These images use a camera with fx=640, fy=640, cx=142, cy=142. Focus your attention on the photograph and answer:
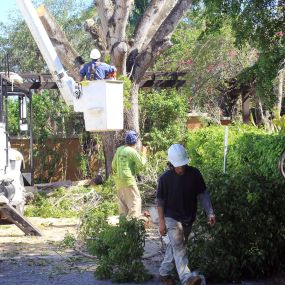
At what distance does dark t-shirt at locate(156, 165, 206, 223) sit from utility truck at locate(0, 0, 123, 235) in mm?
1801

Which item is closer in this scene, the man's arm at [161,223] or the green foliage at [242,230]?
the man's arm at [161,223]

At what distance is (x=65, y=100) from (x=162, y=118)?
38.7 feet

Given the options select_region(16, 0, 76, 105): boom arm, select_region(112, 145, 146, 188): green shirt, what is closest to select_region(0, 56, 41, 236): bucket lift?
select_region(112, 145, 146, 188): green shirt

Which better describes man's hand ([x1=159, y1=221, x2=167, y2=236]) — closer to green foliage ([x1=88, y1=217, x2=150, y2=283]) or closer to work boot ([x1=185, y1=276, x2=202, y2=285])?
work boot ([x1=185, y1=276, x2=202, y2=285])

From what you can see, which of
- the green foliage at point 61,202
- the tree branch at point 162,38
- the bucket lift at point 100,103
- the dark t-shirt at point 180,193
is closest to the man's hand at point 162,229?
the dark t-shirt at point 180,193

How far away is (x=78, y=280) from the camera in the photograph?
8203 millimetres

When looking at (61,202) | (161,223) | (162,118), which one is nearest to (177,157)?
(161,223)

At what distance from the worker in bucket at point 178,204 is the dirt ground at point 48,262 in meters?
0.87

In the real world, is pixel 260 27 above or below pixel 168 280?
above

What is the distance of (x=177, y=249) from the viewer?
23.7ft

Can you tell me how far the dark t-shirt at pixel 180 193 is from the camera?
7.32 m

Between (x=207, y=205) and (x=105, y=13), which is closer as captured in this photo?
(x=207, y=205)

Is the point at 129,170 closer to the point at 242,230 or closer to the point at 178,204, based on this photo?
the point at 242,230

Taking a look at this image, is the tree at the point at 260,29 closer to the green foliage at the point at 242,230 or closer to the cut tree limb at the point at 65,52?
the green foliage at the point at 242,230
